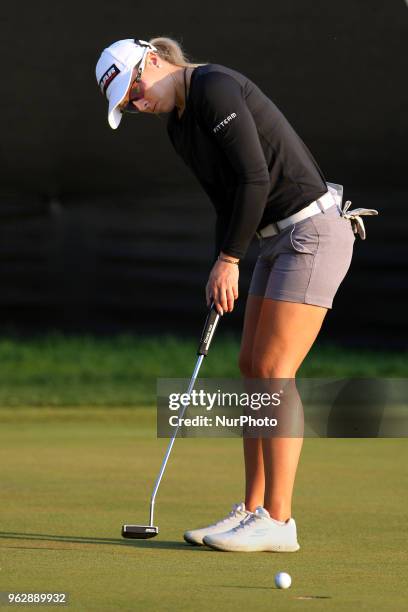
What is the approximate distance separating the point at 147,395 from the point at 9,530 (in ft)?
12.3

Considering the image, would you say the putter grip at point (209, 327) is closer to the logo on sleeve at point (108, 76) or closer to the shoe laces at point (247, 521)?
the shoe laces at point (247, 521)

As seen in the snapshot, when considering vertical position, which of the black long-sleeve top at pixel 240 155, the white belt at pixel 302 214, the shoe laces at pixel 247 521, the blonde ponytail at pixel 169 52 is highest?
the blonde ponytail at pixel 169 52

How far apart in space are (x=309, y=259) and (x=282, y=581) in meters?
0.91

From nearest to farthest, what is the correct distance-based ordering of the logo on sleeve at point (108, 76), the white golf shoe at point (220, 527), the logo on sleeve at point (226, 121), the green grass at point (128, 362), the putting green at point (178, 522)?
the putting green at point (178, 522)
the logo on sleeve at point (226, 121)
the logo on sleeve at point (108, 76)
the white golf shoe at point (220, 527)
the green grass at point (128, 362)

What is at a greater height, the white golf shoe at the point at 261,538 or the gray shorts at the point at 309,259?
the gray shorts at the point at 309,259

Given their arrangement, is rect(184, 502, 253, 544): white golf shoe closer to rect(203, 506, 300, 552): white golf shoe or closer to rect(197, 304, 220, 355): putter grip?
rect(203, 506, 300, 552): white golf shoe

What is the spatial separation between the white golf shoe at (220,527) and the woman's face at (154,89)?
40.5 inches

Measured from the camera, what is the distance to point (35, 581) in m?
3.06

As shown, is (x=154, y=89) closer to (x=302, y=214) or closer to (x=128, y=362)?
(x=302, y=214)

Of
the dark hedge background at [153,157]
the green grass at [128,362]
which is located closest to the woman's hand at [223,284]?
the green grass at [128,362]

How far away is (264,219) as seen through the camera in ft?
11.9

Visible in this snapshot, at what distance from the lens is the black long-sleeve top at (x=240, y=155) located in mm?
3420

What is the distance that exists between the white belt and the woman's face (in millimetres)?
391

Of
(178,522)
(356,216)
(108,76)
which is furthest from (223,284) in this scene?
(178,522)
